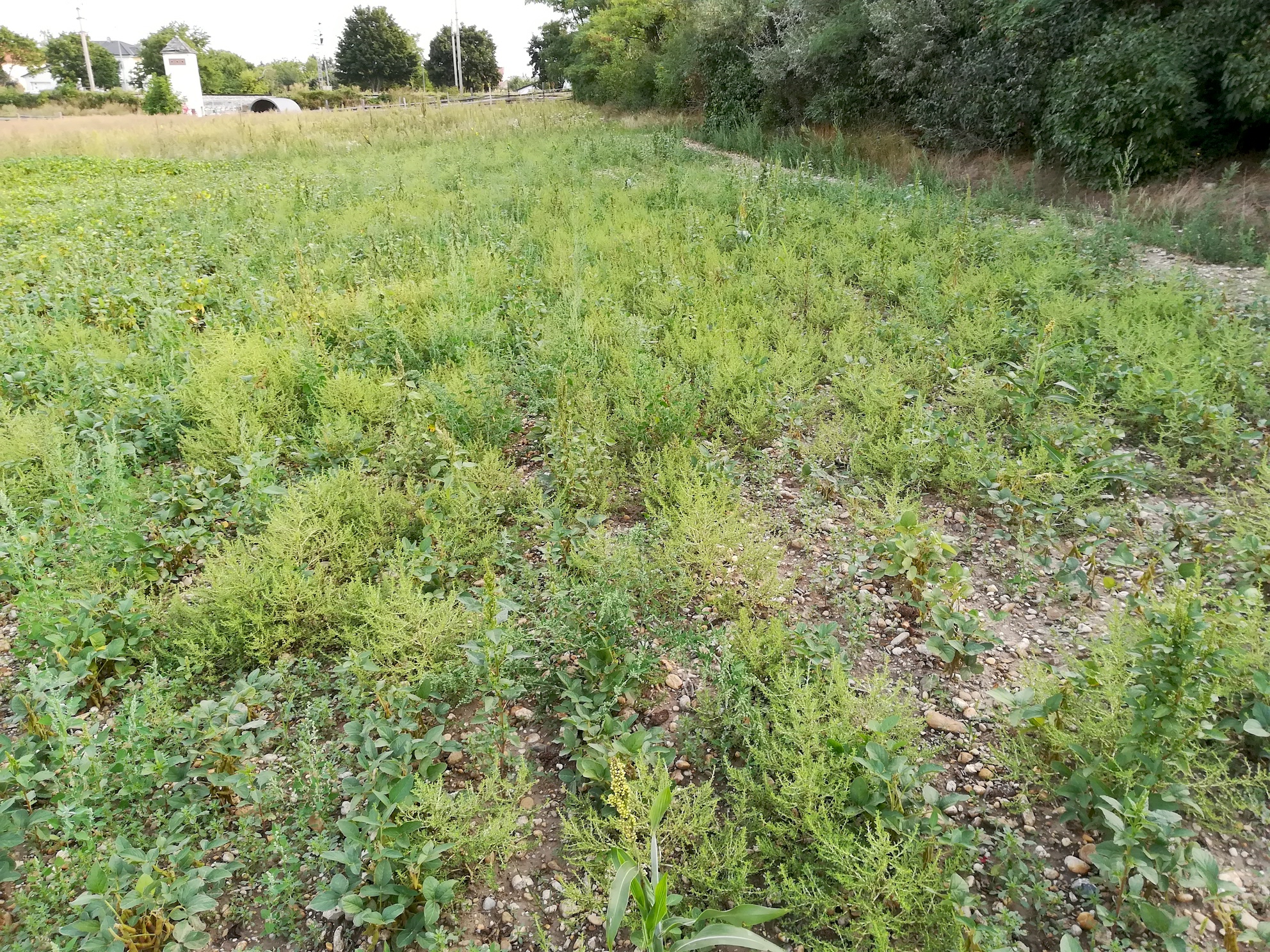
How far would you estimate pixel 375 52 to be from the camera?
63.9m

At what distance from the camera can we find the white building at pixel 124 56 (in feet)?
257

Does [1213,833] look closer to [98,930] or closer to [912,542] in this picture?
[912,542]

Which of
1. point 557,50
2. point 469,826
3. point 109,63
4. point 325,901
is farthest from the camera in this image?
point 109,63

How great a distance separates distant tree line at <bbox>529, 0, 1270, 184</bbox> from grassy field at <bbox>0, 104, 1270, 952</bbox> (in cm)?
362

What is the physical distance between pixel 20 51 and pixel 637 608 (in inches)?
3729

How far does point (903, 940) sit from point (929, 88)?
45.2 ft

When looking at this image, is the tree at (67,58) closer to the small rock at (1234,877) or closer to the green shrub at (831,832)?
the green shrub at (831,832)

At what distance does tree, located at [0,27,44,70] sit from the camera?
64062 millimetres

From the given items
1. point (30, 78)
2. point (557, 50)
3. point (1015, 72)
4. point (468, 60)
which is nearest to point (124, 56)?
point (30, 78)

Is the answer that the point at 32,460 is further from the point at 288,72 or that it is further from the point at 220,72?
the point at 288,72

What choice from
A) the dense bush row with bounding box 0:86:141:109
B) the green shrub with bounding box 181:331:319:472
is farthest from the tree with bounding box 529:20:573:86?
the green shrub with bounding box 181:331:319:472

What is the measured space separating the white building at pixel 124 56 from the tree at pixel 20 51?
10273 millimetres

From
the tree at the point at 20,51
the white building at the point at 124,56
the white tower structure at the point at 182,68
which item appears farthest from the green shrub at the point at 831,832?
the white building at the point at 124,56

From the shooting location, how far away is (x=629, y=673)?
2.69m
